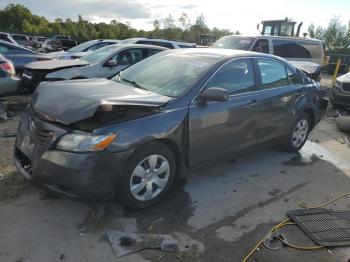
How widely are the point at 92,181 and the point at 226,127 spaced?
184 cm

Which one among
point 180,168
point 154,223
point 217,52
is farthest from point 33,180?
point 217,52

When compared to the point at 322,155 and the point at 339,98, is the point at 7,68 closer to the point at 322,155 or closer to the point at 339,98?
the point at 322,155

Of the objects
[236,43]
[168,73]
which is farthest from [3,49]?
[168,73]

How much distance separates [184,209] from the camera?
3875mm

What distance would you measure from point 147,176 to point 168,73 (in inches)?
56.3

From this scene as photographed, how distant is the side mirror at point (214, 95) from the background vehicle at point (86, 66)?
391 centimetres

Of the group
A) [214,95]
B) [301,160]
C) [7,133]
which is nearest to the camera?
[214,95]

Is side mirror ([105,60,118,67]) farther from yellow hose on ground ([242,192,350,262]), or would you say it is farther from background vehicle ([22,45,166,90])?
yellow hose on ground ([242,192,350,262])

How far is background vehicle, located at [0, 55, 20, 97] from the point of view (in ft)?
23.2

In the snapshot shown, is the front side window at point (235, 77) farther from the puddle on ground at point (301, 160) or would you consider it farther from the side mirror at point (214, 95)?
the puddle on ground at point (301, 160)

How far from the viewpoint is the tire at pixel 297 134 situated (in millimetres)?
5715

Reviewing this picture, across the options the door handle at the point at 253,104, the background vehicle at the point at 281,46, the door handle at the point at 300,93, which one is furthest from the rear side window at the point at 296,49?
the door handle at the point at 253,104

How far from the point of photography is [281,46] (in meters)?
11.6

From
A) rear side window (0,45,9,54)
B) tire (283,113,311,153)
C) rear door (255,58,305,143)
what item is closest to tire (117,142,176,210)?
rear door (255,58,305,143)
